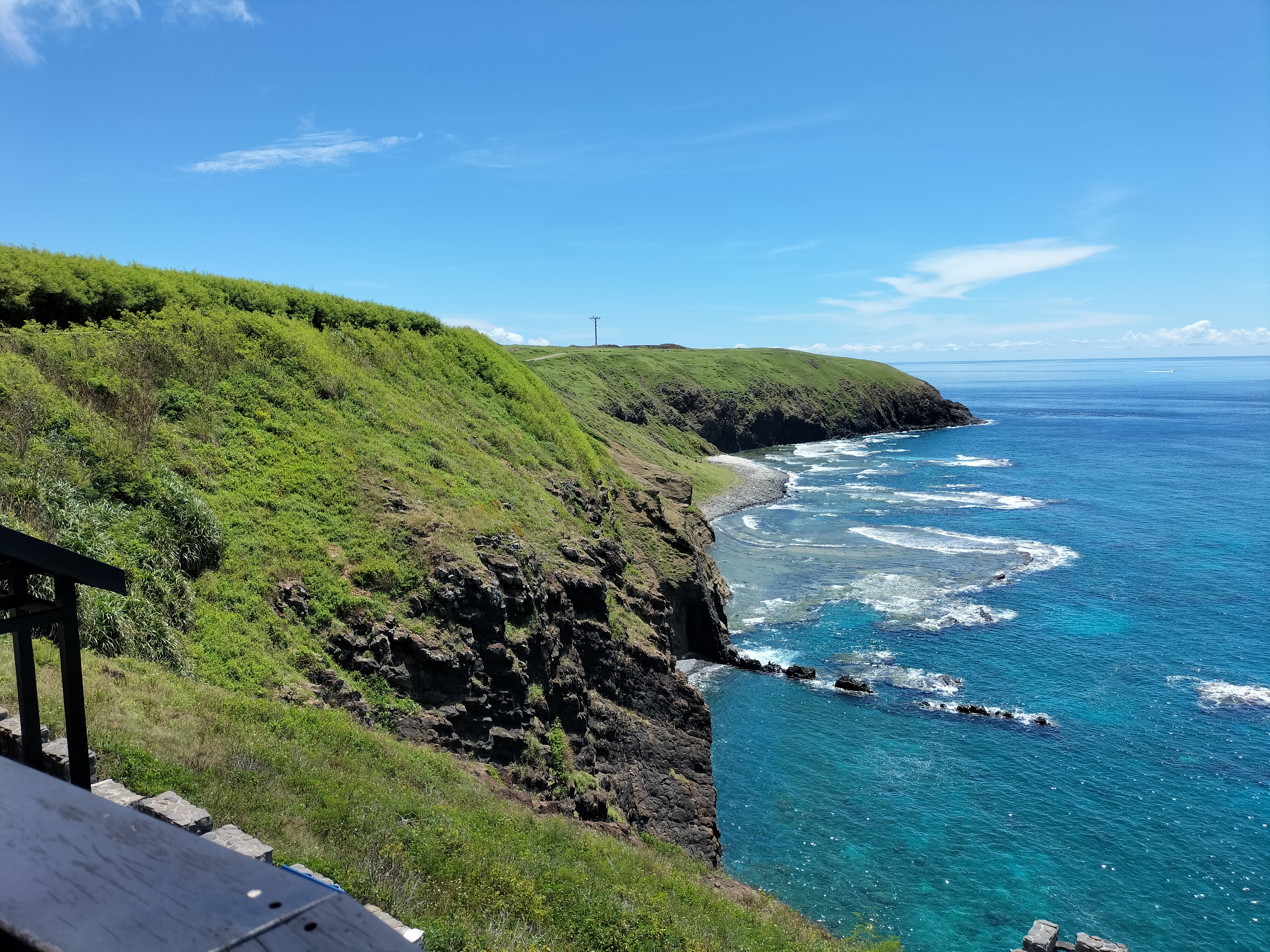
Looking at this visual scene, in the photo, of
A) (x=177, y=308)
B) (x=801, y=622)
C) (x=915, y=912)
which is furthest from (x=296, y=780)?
(x=801, y=622)

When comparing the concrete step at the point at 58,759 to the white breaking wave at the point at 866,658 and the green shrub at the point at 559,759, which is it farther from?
the white breaking wave at the point at 866,658

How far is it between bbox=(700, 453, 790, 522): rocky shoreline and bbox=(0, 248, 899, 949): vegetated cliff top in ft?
148

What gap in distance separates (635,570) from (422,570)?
48.9ft

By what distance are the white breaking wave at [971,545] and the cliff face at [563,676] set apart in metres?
37.3

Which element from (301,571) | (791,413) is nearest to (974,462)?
(791,413)

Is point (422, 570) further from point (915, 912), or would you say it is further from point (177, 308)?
point (915, 912)

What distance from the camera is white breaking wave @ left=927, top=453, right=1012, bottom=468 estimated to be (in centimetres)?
11450

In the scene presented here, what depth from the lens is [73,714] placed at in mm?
5328

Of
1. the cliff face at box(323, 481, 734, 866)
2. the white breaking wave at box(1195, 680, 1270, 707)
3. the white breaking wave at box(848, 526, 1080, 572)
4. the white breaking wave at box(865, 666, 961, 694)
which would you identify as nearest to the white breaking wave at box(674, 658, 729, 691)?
the cliff face at box(323, 481, 734, 866)

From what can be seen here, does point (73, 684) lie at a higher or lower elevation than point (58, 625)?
lower

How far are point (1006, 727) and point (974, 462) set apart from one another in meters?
88.8

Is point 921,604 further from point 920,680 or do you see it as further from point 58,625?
point 58,625

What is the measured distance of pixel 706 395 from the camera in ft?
457

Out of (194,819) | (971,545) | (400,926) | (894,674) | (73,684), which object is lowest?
(894,674)
